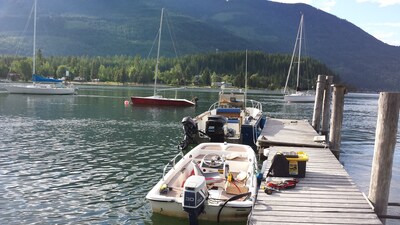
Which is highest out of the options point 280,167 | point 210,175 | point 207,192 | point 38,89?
point 280,167

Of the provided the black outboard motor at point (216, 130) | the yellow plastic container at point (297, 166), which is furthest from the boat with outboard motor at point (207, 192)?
the black outboard motor at point (216, 130)

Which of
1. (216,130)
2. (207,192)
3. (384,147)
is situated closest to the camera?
(384,147)

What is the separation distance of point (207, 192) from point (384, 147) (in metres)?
5.12

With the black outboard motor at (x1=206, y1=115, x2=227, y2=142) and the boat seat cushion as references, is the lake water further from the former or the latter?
the black outboard motor at (x1=206, y1=115, x2=227, y2=142)

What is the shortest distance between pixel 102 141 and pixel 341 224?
20079 millimetres

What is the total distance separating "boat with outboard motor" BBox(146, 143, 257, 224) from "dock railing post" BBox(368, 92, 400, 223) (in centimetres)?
344

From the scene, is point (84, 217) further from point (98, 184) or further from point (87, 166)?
point (87, 166)

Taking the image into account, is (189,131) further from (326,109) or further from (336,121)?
(326,109)

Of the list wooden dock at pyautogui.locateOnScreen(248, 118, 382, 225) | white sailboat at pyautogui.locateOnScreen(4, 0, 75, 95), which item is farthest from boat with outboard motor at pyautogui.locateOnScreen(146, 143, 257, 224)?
white sailboat at pyautogui.locateOnScreen(4, 0, 75, 95)

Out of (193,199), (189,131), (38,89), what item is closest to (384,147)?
(193,199)

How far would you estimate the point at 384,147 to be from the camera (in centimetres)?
1089

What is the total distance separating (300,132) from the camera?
80.6 feet

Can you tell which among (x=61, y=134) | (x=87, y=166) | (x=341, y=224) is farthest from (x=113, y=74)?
(x=341, y=224)

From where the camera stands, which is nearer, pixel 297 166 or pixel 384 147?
pixel 384 147
